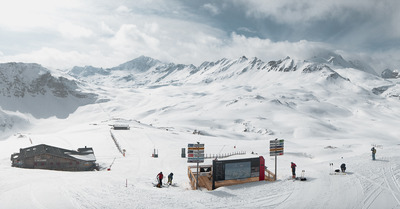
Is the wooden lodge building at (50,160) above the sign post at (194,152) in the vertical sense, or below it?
below

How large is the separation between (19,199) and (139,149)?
34577mm

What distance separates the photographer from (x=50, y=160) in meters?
34.9

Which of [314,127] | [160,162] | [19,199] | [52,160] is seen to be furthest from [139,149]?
[314,127]

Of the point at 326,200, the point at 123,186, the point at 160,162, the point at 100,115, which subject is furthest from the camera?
the point at 100,115

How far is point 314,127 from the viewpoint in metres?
129

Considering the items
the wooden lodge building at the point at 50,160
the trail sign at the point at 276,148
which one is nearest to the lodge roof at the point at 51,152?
the wooden lodge building at the point at 50,160

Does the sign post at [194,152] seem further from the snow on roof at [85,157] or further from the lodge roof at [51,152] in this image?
the lodge roof at [51,152]

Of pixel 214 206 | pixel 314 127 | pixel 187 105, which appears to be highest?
pixel 187 105

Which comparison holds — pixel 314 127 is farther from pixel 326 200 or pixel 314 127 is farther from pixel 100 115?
pixel 100 115

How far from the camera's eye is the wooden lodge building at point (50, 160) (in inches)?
1330

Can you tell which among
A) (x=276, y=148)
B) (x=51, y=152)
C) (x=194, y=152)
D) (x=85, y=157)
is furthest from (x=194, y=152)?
A: (x=51, y=152)

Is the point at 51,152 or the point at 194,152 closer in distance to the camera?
the point at 194,152

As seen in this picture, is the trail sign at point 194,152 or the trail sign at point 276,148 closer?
the trail sign at point 194,152

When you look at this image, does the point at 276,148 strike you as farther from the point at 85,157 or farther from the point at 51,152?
the point at 51,152
